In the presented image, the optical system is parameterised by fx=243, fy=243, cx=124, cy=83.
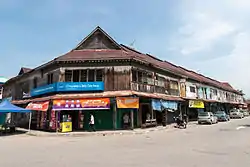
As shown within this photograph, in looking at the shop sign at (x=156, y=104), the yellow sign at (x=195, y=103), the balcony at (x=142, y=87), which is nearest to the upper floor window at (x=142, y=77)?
the balcony at (x=142, y=87)

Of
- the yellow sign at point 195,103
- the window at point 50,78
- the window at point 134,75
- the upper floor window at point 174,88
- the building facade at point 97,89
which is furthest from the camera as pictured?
the yellow sign at point 195,103

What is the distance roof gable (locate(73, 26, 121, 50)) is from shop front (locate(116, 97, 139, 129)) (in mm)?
6553

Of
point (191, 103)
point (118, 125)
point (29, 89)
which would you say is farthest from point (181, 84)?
point (29, 89)

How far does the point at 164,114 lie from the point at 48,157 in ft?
62.6

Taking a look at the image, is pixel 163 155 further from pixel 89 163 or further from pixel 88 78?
pixel 88 78

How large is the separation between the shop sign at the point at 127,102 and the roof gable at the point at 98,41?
6.42 m

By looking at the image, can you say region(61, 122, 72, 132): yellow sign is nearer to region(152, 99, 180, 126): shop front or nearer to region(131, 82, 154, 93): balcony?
region(131, 82, 154, 93): balcony

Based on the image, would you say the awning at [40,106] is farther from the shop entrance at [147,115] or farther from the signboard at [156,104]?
the signboard at [156,104]

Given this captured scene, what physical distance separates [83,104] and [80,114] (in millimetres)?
1837

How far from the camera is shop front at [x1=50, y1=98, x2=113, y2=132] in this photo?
68.1 ft

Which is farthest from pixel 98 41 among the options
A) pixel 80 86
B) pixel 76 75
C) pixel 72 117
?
pixel 72 117

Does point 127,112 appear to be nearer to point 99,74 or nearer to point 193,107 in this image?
point 99,74

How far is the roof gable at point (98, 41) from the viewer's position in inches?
987

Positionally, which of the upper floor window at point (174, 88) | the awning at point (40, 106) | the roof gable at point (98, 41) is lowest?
the awning at point (40, 106)
